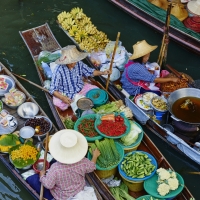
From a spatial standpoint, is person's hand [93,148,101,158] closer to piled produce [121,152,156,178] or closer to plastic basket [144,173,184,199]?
piled produce [121,152,156,178]

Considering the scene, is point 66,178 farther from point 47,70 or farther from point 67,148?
point 47,70

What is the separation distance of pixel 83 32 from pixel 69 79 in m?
2.03

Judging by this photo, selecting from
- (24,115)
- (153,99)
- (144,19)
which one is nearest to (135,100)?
(153,99)

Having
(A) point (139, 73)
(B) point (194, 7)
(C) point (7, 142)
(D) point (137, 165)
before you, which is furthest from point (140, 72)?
(B) point (194, 7)

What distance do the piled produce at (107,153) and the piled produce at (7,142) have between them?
145cm

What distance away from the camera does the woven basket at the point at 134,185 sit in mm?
5574

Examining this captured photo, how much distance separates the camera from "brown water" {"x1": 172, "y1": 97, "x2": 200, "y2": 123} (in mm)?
6332

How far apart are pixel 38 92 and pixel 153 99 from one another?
277cm

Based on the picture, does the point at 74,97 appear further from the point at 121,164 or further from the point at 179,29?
the point at 179,29

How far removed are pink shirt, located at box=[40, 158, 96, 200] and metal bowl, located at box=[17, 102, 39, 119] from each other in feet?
6.42

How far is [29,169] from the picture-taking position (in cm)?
602

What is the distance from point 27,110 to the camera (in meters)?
6.79

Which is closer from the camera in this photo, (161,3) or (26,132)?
(26,132)

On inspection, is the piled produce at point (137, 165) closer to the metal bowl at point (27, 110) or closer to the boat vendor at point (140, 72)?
the boat vendor at point (140, 72)
